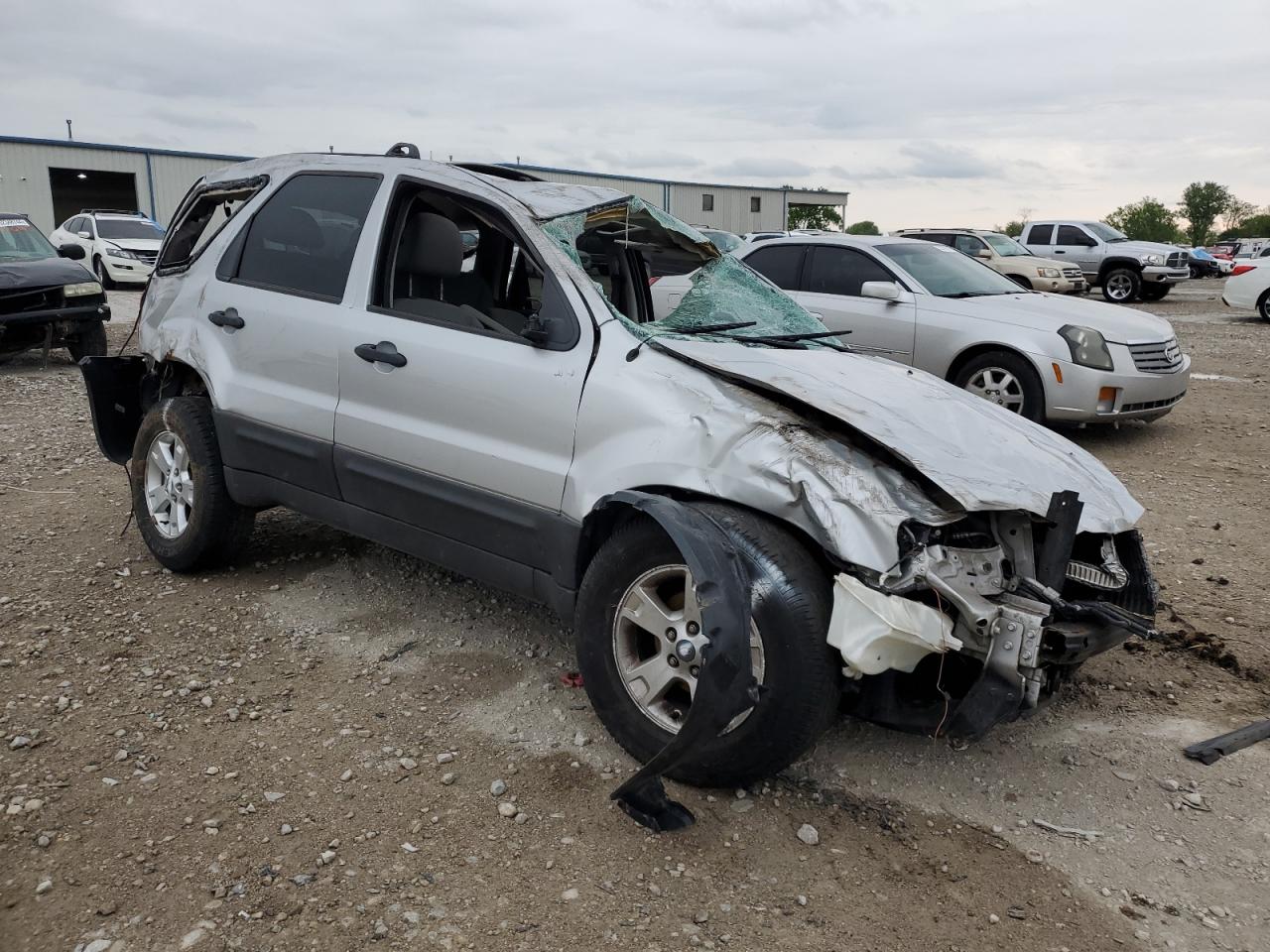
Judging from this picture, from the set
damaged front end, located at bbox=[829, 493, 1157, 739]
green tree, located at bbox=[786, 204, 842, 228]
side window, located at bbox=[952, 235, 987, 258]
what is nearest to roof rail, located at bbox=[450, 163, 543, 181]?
damaged front end, located at bbox=[829, 493, 1157, 739]

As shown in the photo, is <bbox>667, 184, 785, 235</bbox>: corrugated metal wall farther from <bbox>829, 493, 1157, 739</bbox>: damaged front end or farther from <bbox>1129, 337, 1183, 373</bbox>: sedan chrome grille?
<bbox>829, 493, 1157, 739</bbox>: damaged front end

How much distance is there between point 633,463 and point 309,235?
2.01 m

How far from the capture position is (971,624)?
9.10 feet

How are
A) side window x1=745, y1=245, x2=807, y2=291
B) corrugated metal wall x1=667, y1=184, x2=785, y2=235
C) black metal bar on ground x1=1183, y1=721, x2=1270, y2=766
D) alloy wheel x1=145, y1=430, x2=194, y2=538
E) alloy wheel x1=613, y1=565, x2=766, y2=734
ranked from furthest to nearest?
corrugated metal wall x1=667, y1=184, x2=785, y2=235, side window x1=745, y1=245, x2=807, y2=291, alloy wheel x1=145, y1=430, x2=194, y2=538, black metal bar on ground x1=1183, y1=721, x2=1270, y2=766, alloy wheel x1=613, y1=565, x2=766, y2=734

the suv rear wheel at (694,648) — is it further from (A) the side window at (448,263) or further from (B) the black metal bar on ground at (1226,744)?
(B) the black metal bar on ground at (1226,744)

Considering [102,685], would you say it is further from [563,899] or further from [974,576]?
[974,576]

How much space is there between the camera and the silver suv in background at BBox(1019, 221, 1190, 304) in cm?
2172

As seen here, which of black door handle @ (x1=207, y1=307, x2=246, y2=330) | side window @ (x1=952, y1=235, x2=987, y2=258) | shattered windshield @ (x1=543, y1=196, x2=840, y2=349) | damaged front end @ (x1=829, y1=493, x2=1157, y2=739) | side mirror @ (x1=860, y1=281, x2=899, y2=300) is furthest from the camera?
side window @ (x1=952, y1=235, x2=987, y2=258)

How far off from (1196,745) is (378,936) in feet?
8.72

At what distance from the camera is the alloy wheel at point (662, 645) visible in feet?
9.61

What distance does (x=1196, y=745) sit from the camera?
3396 millimetres

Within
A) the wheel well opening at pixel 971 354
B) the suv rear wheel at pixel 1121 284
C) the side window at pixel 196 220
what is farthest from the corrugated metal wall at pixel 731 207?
the side window at pixel 196 220

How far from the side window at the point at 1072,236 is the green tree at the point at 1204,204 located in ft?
221

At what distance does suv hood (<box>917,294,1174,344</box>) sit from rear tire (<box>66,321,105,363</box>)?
8.55 m
